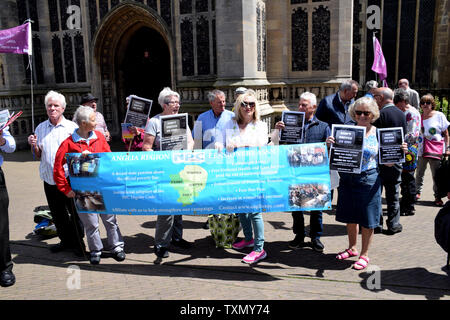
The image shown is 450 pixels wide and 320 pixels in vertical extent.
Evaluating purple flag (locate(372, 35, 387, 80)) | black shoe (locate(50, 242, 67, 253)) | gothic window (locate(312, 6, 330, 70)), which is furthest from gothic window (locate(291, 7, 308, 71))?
black shoe (locate(50, 242, 67, 253))

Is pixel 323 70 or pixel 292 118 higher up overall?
pixel 323 70

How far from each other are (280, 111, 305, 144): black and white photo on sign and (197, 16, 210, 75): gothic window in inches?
311

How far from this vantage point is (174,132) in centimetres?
487

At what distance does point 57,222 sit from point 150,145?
1.72 m

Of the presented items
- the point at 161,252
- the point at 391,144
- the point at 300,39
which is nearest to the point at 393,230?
Result: the point at 391,144

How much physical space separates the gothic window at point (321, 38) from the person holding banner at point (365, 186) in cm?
842

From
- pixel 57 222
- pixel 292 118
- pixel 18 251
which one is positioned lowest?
pixel 18 251

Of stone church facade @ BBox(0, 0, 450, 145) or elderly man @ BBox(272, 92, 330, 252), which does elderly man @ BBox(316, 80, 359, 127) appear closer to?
elderly man @ BBox(272, 92, 330, 252)

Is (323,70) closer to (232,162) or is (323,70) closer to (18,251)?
(232,162)

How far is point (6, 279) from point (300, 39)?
10933 millimetres
